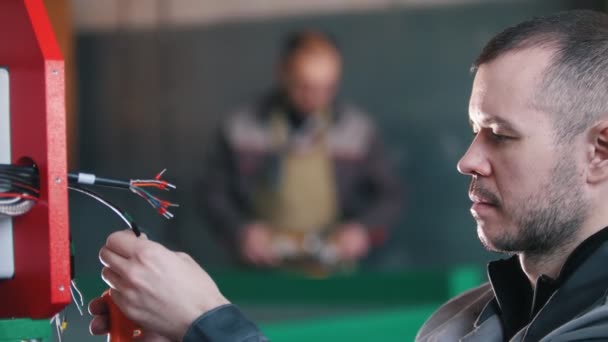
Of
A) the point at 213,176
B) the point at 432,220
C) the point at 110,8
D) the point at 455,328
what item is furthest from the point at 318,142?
the point at 455,328

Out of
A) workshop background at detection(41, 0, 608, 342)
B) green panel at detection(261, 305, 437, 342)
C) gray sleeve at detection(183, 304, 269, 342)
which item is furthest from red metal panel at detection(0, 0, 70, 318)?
workshop background at detection(41, 0, 608, 342)

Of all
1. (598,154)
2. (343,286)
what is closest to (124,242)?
(598,154)

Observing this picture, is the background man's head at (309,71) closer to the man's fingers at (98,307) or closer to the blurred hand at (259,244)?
the blurred hand at (259,244)

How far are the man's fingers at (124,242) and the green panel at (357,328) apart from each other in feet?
4.08

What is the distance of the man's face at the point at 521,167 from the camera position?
1062mm

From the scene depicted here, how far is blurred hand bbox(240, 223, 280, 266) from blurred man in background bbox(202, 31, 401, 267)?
21 mm

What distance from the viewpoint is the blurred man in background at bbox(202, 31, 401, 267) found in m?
3.74

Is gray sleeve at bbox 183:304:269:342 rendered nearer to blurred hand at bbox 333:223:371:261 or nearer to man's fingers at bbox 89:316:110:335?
man's fingers at bbox 89:316:110:335

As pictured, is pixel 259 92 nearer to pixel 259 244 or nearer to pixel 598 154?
pixel 259 244

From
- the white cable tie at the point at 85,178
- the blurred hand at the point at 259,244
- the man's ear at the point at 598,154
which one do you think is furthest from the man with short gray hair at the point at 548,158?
the blurred hand at the point at 259,244

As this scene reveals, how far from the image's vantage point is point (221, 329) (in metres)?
0.93

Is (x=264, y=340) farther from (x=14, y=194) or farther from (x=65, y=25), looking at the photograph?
(x=65, y=25)

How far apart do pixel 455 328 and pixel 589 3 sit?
367cm

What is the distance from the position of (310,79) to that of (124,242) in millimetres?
2810
